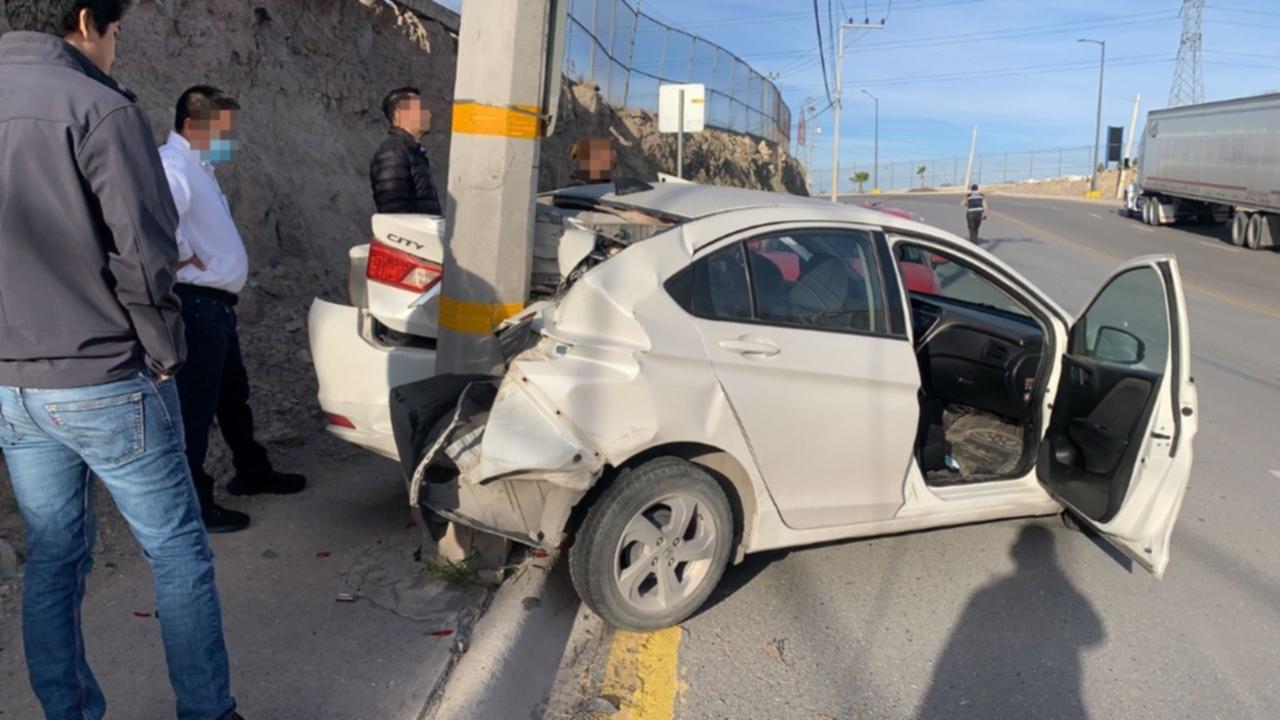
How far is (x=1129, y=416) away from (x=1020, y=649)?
1.18 m

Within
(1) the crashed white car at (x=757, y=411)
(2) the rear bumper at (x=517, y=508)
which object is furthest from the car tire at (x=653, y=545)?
(2) the rear bumper at (x=517, y=508)

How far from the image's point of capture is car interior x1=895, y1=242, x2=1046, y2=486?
16.2 feet

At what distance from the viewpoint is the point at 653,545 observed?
3.71 metres

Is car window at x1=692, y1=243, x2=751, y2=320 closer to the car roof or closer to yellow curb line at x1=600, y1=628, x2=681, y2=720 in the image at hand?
the car roof

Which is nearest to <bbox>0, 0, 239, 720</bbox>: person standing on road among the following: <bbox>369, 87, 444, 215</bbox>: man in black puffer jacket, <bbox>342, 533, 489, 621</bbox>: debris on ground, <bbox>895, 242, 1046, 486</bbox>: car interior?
<bbox>342, 533, 489, 621</bbox>: debris on ground

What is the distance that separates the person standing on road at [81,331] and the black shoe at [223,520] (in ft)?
5.76

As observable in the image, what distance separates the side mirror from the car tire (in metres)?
2.01

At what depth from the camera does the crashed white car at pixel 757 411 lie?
3545 mm

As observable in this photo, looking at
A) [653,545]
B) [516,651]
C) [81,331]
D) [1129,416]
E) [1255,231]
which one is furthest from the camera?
[1255,231]

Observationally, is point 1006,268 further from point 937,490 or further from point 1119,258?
point 1119,258

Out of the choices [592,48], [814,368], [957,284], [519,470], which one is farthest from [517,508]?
[592,48]

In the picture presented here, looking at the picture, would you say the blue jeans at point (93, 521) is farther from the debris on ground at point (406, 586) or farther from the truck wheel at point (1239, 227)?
the truck wheel at point (1239, 227)

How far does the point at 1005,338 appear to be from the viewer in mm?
5148

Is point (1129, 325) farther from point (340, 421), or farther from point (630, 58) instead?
point (630, 58)
